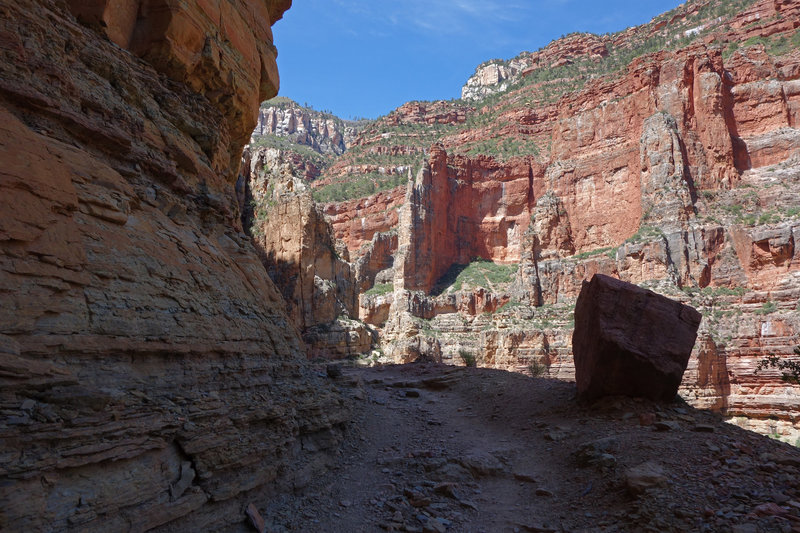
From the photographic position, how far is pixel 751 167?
148 ft

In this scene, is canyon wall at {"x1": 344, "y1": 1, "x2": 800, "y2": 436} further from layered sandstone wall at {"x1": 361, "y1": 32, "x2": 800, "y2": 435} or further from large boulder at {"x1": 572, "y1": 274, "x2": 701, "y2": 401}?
large boulder at {"x1": 572, "y1": 274, "x2": 701, "y2": 401}

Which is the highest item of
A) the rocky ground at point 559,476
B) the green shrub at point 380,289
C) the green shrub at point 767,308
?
the green shrub at point 380,289

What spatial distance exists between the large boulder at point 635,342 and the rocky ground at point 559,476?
Answer: 0.44 metres

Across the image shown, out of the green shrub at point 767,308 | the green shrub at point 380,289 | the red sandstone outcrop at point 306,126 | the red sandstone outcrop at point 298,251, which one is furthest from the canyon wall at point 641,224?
the red sandstone outcrop at point 306,126

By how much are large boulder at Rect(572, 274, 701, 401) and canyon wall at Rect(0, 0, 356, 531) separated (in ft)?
20.8

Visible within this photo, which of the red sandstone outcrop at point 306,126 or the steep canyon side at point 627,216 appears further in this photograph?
the red sandstone outcrop at point 306,126

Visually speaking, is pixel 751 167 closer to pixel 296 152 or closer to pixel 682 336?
pixel 682 336

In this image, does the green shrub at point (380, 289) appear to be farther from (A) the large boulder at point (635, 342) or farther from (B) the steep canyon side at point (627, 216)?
(A) the large boulder at point (635, 342)

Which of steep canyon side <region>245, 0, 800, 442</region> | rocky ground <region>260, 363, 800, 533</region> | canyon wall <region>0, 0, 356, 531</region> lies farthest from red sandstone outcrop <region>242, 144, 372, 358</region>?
canyon wall <region>0, 0, 356, 531</region>

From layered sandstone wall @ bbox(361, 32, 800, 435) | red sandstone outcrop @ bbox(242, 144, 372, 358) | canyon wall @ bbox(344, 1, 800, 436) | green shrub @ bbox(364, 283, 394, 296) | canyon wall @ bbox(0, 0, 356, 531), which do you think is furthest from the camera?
green shrub @ bbox(364, 283, 394, 296)

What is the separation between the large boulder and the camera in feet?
31.9

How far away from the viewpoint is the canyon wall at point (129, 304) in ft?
13.8

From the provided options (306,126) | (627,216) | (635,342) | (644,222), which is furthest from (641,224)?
(306,126)

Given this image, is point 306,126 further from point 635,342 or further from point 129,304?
point 129,304
